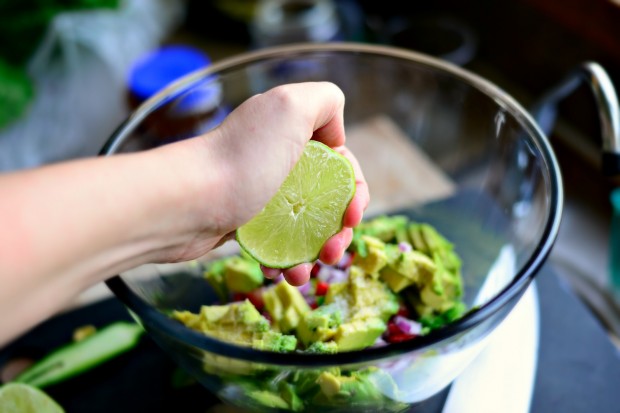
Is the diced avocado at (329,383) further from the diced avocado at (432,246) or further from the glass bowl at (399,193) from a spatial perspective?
the diced avocado at (432,246)

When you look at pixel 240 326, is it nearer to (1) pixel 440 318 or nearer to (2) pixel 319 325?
(2) pixel 319 325

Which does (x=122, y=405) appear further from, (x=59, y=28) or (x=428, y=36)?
(x=428, y=36)

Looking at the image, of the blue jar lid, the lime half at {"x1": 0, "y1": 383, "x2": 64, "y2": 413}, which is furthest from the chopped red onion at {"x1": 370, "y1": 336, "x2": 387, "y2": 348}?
the blue jar lid

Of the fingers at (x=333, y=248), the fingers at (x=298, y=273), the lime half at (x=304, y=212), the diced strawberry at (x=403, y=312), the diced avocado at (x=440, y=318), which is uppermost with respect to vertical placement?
the lime half at (x=304, y=212)

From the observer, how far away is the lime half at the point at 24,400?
64 centimetres

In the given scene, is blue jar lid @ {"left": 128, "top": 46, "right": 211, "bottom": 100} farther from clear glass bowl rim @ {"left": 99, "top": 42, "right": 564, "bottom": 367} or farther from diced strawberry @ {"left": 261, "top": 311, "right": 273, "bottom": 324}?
diced strawberry @ {"left": 261, "top": 311, "right": 273, "bottom": 324}

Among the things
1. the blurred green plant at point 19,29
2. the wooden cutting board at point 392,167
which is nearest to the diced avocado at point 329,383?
the wooden cutting board at point 392,167

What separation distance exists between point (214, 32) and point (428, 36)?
24.0 inches

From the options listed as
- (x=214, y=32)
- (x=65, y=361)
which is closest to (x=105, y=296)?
(x=65, y=361)

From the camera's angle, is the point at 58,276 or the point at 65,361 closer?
the point at 58,276

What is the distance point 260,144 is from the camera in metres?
0.47

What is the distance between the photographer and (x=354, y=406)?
0.55 m

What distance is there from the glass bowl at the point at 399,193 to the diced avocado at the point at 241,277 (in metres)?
0.06

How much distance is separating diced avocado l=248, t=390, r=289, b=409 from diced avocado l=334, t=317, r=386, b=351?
68 millimetres
